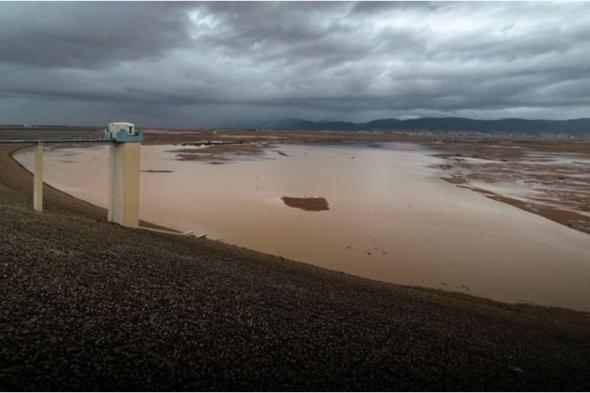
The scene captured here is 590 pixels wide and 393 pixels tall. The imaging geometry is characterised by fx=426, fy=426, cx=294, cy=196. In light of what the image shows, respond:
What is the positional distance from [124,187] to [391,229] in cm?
1384

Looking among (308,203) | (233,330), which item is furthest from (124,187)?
(308,203)

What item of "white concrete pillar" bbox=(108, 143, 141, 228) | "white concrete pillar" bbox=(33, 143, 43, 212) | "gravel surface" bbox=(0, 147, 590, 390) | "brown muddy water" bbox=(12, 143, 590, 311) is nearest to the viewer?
"gravel surface" bbox=(0, 147, 590, 390)

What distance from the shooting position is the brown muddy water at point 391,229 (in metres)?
16.7

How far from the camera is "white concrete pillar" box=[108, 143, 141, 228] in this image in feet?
62.4

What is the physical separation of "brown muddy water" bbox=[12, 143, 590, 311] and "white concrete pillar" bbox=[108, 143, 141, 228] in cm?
353

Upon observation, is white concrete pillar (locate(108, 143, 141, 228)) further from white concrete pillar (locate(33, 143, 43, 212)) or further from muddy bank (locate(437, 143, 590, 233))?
muddy bank (locate(437, 143, 590, 233))

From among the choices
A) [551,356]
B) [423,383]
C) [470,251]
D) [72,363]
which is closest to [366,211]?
[470,251]

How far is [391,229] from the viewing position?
76.8 feet

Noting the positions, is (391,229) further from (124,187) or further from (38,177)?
(38,177)

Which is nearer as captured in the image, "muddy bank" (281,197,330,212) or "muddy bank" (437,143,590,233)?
"muddy bank" (437,143,590,233)

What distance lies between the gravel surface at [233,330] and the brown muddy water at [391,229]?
3257 mm

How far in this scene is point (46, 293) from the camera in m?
8.20

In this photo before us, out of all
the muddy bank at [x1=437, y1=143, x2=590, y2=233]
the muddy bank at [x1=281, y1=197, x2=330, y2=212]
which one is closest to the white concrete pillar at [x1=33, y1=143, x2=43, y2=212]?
the muddy bank at [x1=281, y1=197, x2=330, y2=212]

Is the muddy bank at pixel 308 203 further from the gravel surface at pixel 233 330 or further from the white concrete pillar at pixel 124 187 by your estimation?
the gravel surface at pixel 233 330
